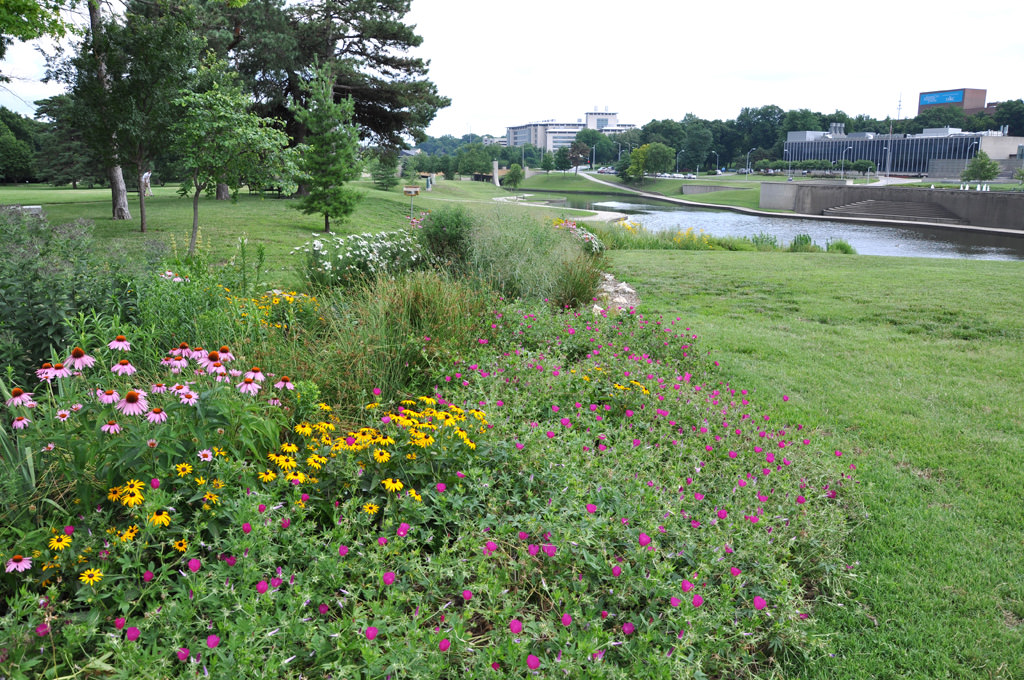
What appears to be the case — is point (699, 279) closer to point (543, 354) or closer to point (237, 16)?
point (543, 354)

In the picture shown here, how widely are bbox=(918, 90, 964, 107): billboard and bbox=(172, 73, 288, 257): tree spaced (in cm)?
13359

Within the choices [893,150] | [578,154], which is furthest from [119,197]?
[578,154]

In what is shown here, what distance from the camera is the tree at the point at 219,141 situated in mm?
10742

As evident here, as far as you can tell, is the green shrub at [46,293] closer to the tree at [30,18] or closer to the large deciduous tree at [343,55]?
the tree at [30,18]

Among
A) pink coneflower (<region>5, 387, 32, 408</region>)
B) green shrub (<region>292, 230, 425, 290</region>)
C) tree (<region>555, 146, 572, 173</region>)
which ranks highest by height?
tree (<region>555, 146, 572, 173</region>)

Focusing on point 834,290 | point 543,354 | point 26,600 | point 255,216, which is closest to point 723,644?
point 26,600

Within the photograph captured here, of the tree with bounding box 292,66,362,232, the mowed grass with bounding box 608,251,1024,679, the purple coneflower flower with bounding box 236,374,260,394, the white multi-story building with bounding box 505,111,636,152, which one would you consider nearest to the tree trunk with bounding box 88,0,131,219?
the tree with bounding box 292,66,362,232

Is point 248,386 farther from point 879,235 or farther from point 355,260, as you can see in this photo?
point 879,235

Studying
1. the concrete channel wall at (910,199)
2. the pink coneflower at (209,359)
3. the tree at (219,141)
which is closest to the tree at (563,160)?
the concrete channel wall at (910,199)

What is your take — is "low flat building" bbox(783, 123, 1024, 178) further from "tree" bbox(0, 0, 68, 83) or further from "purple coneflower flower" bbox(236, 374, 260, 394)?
"purple coneflower flower" bbox(236, 374, 260, 394)

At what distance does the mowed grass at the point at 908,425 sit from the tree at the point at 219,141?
Result: 23.6 ft

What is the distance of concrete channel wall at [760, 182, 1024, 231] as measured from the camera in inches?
1331

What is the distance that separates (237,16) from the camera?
22.4 m

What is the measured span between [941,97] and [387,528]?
143057 millimetres
